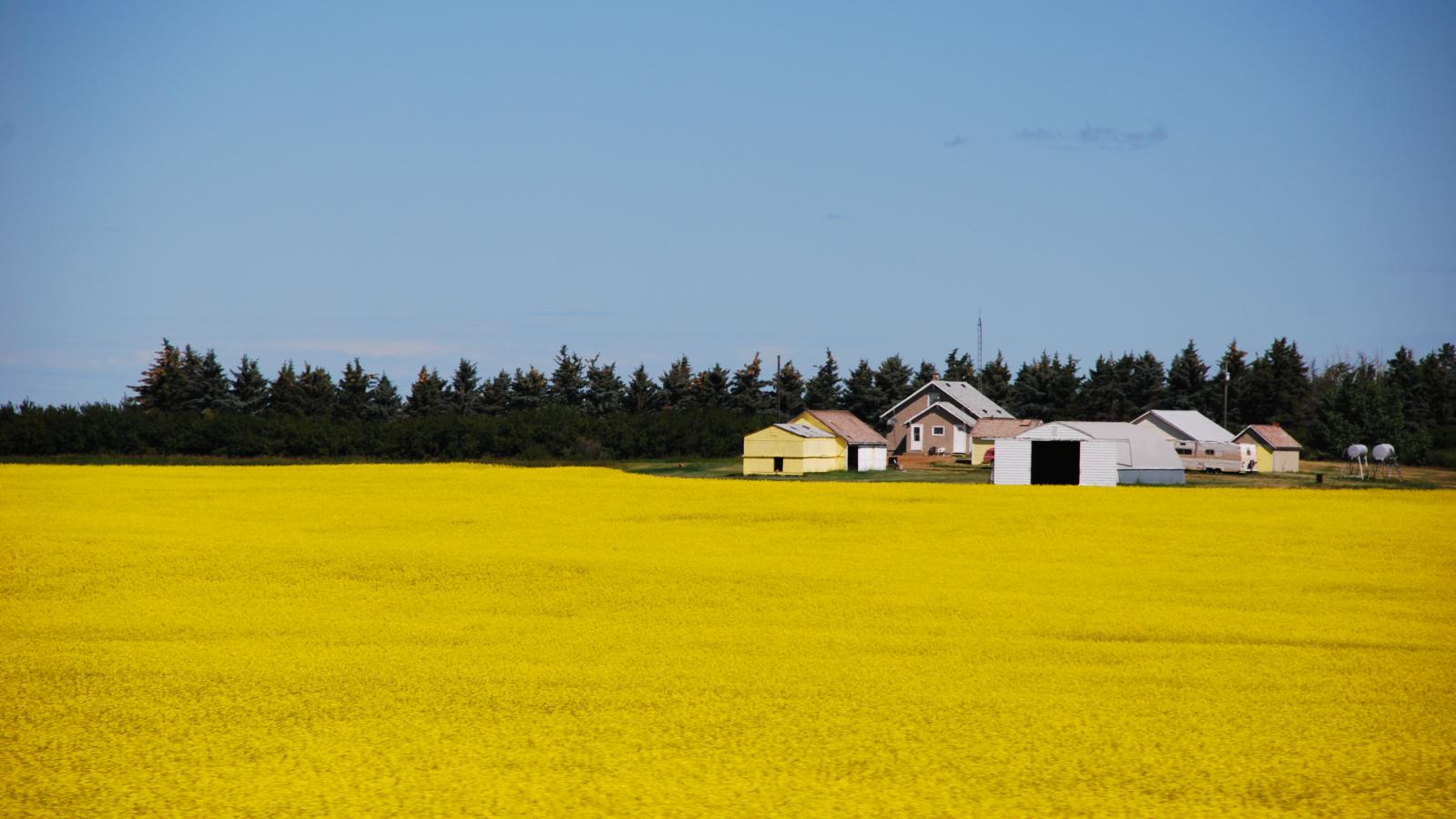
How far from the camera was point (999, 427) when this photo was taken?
3679 inches

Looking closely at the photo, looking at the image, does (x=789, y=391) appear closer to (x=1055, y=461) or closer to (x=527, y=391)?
(x=527, y=391)

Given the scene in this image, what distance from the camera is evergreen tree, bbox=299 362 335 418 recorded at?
11406cm

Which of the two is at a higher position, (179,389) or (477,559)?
(179,389)

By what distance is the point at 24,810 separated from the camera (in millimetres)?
9688

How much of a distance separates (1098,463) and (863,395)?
64.5 meters

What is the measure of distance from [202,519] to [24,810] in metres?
26.6

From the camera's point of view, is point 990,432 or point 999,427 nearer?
point 990,432

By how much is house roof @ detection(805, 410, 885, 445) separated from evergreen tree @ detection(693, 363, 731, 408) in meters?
35.7


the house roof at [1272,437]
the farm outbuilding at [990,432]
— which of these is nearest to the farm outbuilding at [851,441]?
the farm outbuilding at [990,432]

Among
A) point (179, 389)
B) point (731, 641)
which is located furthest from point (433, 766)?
point (179, 389)

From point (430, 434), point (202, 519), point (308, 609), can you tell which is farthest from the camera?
point (430, 434)

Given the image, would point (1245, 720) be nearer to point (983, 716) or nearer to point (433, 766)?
point (983, 716)

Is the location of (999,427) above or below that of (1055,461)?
above

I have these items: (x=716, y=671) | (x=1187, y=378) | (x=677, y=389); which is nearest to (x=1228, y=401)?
(x=1187, y=378)
